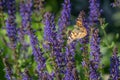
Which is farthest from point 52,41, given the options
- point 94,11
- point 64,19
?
point 94,11

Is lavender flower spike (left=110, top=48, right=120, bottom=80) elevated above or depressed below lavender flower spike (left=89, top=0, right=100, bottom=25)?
below

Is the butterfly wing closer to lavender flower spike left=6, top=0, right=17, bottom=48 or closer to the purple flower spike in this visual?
lavender flower spike left=6, top=0, right=17, bottom=48

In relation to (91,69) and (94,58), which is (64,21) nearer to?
(94,58)

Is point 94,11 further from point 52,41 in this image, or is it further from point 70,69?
point 70,69

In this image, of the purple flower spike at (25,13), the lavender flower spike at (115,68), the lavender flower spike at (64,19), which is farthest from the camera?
the purple flower spike at (25,13)

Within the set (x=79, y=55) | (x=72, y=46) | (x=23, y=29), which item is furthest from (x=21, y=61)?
(x=72, y=46)

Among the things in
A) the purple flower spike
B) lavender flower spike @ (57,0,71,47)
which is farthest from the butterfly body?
the purple flower spike

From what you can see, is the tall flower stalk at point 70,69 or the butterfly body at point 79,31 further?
the butterfly body at point 79,31

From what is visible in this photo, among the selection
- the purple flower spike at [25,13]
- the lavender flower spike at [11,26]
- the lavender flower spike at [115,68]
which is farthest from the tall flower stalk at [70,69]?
the purple flower spike at [25,13]

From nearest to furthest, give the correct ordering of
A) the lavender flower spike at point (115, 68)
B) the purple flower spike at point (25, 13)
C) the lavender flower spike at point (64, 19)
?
1. the lavender flower spike at point (115, 68)
2. the lavender flower spike at point (64, 19)
3. the purple flower spike at point (25, 13)

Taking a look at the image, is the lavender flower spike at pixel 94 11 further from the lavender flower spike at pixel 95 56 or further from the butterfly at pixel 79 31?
the butterfly at pixel 79 31

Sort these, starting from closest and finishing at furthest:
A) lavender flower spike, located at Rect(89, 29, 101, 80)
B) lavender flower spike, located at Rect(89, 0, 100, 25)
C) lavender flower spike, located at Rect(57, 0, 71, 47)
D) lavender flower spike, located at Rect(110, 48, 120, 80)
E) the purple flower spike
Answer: lavender flower spike, located at Rect(89, 29, 101, 80)
lavender flower spike, located at Rect(110, 48, 120, 80)
lavender flower spike, located at Rect(57, 0, 71, 47)
lavender flower spike, located at Rect(89, 0, 100, 25)
the purple flower spike
